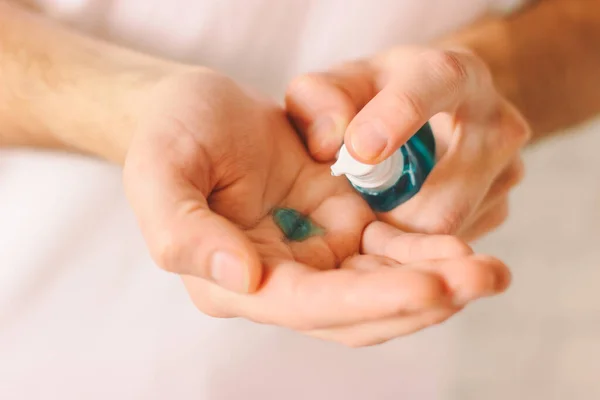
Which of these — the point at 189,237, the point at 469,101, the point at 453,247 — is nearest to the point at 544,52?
the point at 469,101

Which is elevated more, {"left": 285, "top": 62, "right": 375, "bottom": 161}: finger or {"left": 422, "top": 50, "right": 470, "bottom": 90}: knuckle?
{"left": 422, "top": 50, "right": 470, "bottom": 90}: knuckle

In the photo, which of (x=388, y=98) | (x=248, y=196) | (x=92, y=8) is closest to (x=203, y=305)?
(x=248, y=196)

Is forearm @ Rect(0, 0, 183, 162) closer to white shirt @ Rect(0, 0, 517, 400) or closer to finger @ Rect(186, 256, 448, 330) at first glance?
white shirt @ Rect(0, 0, 517, 400)

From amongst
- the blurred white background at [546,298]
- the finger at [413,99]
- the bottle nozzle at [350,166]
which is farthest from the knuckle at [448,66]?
the blurred white background at [546,298]

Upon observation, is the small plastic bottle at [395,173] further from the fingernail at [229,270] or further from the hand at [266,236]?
the fingernail at [229,270]

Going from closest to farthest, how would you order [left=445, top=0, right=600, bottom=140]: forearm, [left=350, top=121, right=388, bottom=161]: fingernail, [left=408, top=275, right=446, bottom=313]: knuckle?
[left=408, top=275, right=446, bottom=313]: knuckle
[left=350, top=121, right=388, bottom=161]: fingernail
[left=445, top=0, right=600, bottom=140]: forearm

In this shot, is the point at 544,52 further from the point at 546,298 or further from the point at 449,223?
the point at 546,298

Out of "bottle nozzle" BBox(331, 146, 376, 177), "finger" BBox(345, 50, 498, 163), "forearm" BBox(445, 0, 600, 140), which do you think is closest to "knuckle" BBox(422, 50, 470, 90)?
"finger" BBox(345, 50, 498, 163)
